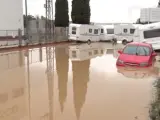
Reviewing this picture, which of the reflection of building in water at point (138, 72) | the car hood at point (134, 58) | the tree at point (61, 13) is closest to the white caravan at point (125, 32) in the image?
the tree at point (61, 13)

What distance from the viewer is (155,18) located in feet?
200

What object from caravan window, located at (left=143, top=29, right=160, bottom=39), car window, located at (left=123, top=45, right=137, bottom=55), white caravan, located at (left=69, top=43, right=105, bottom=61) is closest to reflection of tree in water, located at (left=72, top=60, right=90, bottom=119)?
car window, located at (left=123, top=45, right=137, bottom=55)

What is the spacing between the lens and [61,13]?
171 feet

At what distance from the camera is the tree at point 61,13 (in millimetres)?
52031

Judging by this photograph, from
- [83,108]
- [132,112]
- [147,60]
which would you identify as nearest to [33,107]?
[83,108]

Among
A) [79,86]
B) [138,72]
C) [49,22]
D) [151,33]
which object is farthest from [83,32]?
[79,86]

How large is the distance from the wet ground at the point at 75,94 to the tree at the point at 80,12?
1396 inches

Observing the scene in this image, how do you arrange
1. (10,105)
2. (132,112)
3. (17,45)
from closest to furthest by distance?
(132,112)
(10,105)
(17,45)

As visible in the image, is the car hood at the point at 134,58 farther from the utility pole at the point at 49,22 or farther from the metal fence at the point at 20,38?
the utility pole at the point at 49,22

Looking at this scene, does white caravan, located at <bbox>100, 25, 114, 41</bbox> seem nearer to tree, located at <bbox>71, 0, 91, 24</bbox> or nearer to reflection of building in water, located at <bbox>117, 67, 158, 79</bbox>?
tree, located at <bbox>71, 0, 91, 24</bbox>

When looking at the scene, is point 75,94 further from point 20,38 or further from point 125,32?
point 125,32

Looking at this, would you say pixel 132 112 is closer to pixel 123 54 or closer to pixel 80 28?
pixel 123 54

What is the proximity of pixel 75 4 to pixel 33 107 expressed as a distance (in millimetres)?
44169

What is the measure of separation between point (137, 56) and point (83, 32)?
27.5 meters
